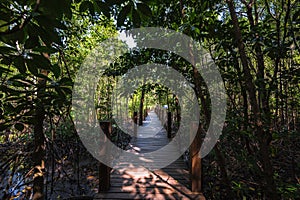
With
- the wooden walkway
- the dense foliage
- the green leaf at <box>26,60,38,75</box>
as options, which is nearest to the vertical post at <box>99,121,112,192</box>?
the wooden walkway

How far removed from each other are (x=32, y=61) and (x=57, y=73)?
112 mm

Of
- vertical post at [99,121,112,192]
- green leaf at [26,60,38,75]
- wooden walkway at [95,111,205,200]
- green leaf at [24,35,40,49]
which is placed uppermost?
green leaf at [24,35,40,49]

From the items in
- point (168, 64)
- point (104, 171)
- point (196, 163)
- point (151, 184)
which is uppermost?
point (168, 64)

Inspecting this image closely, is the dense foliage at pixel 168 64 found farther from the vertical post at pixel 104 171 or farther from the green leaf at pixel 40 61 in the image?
the vertical post at pixel 104 171

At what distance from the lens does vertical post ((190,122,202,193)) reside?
2.43 metres

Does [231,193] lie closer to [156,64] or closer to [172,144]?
[156,64]

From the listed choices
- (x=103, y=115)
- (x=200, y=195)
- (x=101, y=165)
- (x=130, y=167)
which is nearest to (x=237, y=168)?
(x=200, y=195)

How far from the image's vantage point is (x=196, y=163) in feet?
8.06

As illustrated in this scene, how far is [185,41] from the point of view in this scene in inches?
102

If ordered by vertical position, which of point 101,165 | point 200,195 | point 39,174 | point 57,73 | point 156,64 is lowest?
point 200,195

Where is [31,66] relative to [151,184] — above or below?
above

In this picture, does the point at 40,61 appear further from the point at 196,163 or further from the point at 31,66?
the point at 196,163

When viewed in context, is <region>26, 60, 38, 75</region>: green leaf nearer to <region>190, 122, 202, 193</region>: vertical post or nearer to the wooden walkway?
<region>190, 122, 202, 193</region>: vertical post

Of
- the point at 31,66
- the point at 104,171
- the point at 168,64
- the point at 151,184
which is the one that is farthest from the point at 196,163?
the point at 31,66
